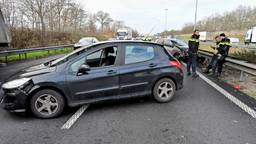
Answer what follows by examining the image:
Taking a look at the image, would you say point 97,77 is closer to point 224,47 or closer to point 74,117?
point 74,117

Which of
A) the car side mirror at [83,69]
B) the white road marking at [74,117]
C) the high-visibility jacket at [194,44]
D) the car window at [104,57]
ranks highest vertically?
the high-visibility jacket at [194,44]

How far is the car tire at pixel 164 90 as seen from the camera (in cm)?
574

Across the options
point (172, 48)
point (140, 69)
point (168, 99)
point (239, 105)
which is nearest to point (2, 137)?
point (140, 69)

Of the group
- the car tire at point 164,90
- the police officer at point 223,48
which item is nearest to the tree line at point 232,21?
the police officer at point 223,48

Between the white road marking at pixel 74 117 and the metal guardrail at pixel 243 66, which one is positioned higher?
the metal guardrail at pixel 243 66

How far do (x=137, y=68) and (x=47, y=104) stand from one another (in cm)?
219

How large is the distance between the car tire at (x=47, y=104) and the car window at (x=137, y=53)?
5.89 ft

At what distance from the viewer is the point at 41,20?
26.7 m

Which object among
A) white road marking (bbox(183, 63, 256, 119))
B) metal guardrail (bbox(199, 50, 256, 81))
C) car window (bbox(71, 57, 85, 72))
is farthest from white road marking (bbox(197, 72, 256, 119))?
car window (bbox(71, 57, 85, 72))

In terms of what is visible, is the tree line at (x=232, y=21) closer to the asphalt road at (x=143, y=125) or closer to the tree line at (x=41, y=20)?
the tree line at (x=41, y=20)

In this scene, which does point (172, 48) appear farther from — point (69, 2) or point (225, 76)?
point (69, 2)

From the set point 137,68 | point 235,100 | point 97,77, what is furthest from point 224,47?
point 97,77

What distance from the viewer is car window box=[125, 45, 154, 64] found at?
548 cm

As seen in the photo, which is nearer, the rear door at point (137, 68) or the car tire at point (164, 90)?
the rear door at point (137, 68)
